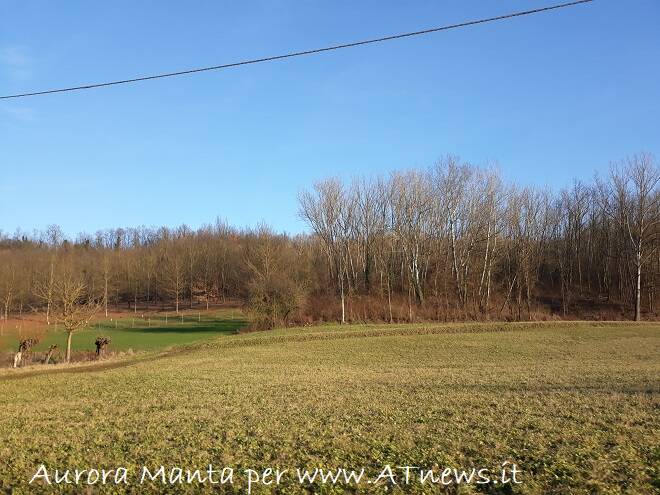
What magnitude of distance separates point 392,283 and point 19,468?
55.2 metres

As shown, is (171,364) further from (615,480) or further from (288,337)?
(615,480)

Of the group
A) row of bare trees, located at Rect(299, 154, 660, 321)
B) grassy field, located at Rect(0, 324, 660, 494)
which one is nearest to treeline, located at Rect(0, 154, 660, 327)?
row of bare trees, located at Rect(299, 154, 660, 321)

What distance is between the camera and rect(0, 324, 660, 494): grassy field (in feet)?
18.3

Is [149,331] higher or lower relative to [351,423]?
lower

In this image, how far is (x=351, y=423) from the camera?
8297mm

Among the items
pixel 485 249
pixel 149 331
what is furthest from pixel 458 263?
pixel 149 331

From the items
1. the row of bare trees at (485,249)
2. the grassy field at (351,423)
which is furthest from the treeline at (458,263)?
the grassy field at (351,423)

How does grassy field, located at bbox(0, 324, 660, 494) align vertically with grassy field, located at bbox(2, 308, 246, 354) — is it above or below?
above

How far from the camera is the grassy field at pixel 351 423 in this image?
5.57 m

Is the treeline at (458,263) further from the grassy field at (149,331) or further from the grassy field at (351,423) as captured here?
the grassy field at (351,423)

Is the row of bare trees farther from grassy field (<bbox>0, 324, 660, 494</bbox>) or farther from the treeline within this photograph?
grassy field (<bbox>0, 324, 660, 494</bbox>)

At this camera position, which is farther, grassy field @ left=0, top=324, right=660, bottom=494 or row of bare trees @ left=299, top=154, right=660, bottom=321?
row of bare trees @ left=299, top=154, right=660, bottom=321

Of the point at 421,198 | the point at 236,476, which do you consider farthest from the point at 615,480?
the point at 421,198

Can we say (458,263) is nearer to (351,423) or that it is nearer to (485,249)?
(485,249)
